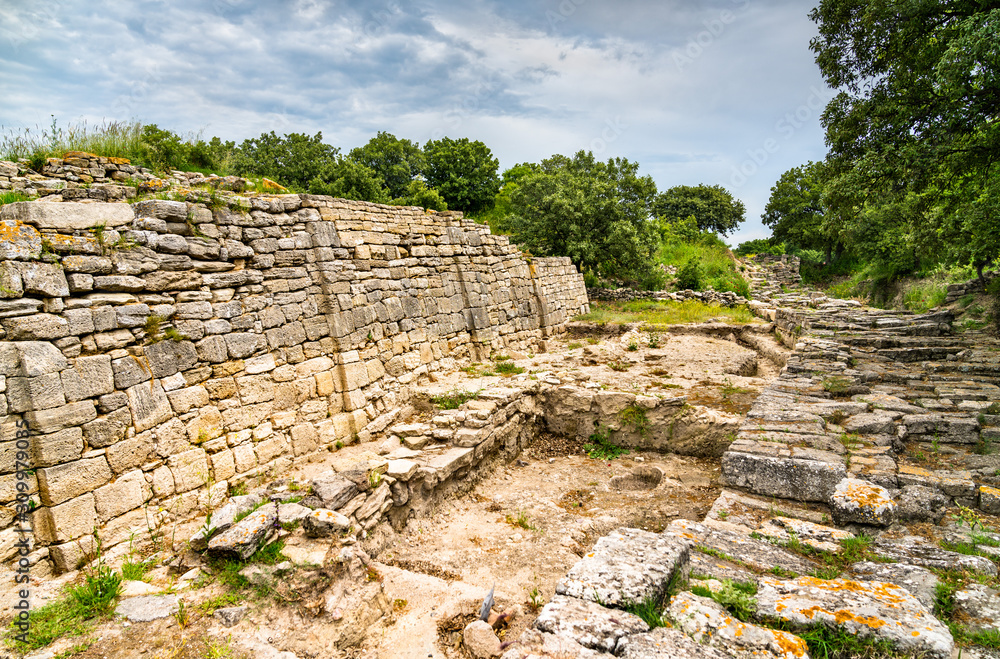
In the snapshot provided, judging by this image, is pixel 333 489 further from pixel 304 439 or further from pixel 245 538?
pixel 304 439

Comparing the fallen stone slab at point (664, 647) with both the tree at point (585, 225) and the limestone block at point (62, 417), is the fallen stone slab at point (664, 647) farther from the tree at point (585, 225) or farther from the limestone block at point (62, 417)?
the tree at point (585, 225)

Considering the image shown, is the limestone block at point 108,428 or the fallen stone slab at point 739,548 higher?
the limestone block at point 108,428

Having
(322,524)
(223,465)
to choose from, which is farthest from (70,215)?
(322,524)

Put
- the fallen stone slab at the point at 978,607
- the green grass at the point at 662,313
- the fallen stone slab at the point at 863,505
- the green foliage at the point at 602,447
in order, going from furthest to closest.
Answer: the green grass at the point at 662,313 < the green foliage at the point at 602,447 < the fallen stone slab at the point at 863,505 < the fallen stone slab at the point at 978,607

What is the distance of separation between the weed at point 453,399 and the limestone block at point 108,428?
450 cm

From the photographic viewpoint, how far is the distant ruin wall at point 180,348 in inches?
164

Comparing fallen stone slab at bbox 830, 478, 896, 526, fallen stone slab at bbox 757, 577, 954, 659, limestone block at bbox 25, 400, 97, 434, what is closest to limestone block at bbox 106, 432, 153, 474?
limestone block at bbox 25, 400, 97, 434

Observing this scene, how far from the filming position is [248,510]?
15.5 feet

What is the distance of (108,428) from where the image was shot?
14.9 feet

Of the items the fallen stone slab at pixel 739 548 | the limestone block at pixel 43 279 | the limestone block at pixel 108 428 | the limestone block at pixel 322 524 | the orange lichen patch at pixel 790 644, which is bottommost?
the limestone block at pixel 322 524

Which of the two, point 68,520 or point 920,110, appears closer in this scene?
point 68,520

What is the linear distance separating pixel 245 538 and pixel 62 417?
200 centimetres

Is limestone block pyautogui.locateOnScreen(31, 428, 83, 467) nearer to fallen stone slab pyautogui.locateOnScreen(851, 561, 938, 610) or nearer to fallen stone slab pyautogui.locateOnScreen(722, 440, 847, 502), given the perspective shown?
fallen stone slab pyautogui.locateOnScreen(722, 440, 847, 502)

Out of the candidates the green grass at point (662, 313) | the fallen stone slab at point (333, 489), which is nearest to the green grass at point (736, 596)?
the fallen stone slab at point (333, 489)
